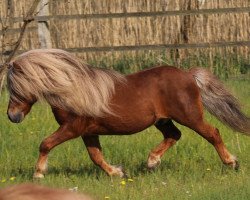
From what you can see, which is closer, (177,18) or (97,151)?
(97,151)

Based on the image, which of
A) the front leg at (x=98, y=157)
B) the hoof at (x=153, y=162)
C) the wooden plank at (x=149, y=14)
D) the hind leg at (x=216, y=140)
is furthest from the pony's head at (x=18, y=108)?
the wooden plank at (x=149, y=14)

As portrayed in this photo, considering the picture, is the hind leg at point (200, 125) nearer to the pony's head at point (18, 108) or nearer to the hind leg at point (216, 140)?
the hind leg at point (216, 140)

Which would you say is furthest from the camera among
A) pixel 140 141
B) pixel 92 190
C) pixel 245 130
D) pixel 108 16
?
pixel 108 16

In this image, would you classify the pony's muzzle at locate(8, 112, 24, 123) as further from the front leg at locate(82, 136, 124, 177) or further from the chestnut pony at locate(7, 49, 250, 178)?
the front leg at locate(82, 136, 124, 177)

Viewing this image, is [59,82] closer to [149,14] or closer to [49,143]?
[49,143]

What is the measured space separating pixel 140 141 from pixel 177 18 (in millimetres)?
8610

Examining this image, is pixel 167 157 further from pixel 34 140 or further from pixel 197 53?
pixel 197 53

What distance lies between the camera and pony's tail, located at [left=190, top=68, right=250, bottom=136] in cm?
892

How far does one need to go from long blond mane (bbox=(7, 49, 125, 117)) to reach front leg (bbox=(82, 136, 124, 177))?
0.44m

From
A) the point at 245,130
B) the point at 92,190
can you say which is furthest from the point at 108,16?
the point at 92,190

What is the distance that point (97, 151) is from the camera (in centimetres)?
856

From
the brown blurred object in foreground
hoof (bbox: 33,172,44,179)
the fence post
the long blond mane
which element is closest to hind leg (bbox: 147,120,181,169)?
the long blond mane

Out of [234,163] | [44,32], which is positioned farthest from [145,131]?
[44,32]

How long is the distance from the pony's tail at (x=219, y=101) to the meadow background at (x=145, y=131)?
0.41 metres
